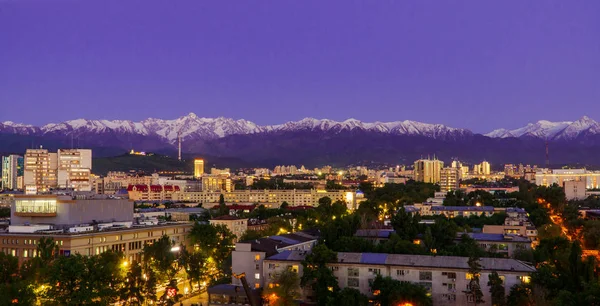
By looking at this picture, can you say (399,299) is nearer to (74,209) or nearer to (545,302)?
(545,302)

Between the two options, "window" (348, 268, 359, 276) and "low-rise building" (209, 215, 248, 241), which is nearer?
"window" (348, 268, 359, 276)

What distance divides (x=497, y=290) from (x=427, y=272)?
8.49 feet

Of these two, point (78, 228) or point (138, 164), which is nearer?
point (78, 228)

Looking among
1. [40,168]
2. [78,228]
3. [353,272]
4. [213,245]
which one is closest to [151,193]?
[40,168]

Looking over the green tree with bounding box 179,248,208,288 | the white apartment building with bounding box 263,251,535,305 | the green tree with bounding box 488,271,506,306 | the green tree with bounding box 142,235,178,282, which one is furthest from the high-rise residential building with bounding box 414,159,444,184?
the green tree with bounding box 488,271,506,306

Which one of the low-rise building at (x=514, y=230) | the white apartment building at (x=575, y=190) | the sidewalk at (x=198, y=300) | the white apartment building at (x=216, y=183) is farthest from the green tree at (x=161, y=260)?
the white apartment building at (x=216, y=183)

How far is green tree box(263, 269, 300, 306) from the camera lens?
2177 centimetres

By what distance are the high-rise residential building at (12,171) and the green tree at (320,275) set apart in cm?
10456

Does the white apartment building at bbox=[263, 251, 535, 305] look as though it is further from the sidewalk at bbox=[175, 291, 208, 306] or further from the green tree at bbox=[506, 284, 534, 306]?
the sidewalk at bbox=[175, 291, 208, 306]

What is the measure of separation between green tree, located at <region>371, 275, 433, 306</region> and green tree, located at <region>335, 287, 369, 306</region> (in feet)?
1.76

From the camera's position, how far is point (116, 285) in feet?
72.4

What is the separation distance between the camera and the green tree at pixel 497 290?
68.2ft

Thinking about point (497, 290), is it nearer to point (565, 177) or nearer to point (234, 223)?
point (234, 223)

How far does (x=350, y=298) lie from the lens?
20516 mm
